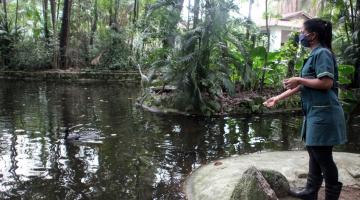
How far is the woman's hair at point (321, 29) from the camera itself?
3539mm

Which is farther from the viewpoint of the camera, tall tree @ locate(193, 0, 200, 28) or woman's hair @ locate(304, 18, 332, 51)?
tall tree @ locate(193, 0, 200, 28)

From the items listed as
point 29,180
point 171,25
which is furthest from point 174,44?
point 29,180

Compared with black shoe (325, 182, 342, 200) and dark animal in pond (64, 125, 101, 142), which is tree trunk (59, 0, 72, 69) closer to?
dark animal in pond (64, 125, 101, 142)

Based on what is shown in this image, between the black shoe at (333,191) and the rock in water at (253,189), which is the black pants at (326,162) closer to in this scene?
the black shoe at (333,191)

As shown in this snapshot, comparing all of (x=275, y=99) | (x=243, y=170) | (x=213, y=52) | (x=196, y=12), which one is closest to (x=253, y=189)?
(x=275, y=99)

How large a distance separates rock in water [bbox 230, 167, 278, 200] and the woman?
506 mm

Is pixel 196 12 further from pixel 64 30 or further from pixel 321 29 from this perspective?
pixel 64 30

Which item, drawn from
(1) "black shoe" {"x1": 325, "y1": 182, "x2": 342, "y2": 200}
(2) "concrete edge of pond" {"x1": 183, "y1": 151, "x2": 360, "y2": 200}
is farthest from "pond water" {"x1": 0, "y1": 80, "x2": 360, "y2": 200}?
(1) "black shoe" {"x1": 325, "y1": 182, "x2": 342, "y2": 200}

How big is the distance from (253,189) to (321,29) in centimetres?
151

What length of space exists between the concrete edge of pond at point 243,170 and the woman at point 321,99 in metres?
1.11

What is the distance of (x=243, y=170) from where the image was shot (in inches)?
201

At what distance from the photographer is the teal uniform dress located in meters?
3.40

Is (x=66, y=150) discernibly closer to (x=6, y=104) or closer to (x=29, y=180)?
(x=29, y=180)

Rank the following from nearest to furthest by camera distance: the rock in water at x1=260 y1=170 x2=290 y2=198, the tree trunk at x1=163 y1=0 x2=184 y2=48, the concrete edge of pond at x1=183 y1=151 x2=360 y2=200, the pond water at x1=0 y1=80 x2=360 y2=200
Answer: the rock in water at x1=260 y1=170 x2=290 y2=198 < the concrete edge of pond at x1=183 y1=151 x2=360 y2=200 < the pond water at x1=0 y1=80 x2=360 y2=200 < the tree trunk at x1=163 y1=0 x2=184 y2=48
